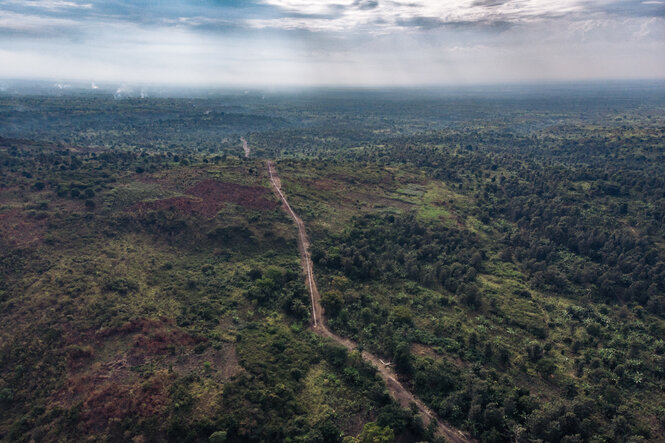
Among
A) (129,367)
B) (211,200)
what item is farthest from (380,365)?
(211,200)

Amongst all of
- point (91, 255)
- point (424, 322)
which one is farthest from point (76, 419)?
point (424, 322)

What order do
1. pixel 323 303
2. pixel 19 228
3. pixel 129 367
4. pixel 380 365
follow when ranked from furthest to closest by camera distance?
pixel 19 228, pixel 323 303, pixel 380 365, pixel 129 367

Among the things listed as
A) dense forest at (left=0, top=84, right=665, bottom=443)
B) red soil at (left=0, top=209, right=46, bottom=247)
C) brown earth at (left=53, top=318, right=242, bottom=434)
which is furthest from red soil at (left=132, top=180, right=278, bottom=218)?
brown earth at (left=53, top=318, right=242, bottom=434)

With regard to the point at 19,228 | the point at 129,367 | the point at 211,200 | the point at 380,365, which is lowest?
the point at 380,365

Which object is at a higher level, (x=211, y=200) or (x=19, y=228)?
(x=211, y=200)

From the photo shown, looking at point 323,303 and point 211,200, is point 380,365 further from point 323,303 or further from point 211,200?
point 211,200

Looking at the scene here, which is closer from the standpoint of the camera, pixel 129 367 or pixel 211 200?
pixel 129 367

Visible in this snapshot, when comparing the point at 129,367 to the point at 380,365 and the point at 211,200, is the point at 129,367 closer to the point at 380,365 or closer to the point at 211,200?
the point at 380,365

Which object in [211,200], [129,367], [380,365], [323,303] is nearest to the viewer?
[129,367]

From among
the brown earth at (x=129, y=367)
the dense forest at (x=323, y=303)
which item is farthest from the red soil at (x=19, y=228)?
the brown earth at (x=129, y=367)
